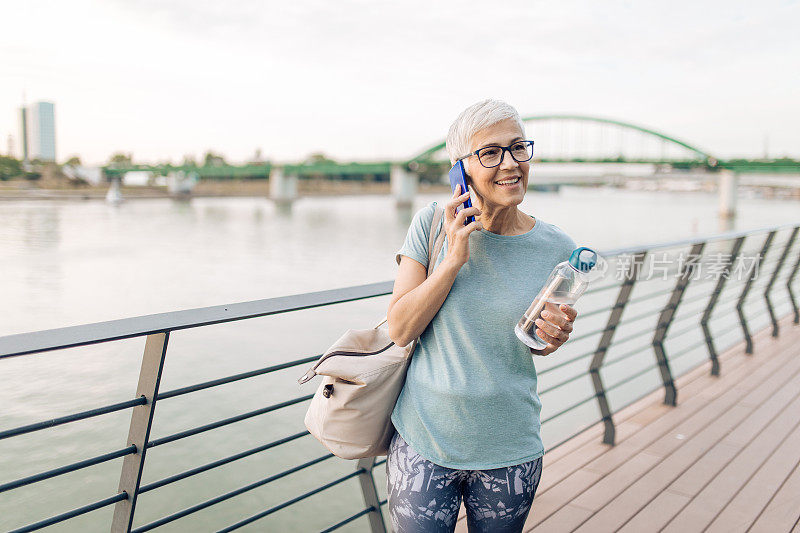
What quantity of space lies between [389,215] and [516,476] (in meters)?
46.7

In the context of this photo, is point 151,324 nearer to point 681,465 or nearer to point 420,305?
point 420,305

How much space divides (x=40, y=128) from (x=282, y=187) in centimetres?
2566

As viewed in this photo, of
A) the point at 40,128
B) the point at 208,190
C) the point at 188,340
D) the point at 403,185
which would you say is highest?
the point at 40,128

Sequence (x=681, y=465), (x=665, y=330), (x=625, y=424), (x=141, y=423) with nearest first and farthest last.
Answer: (x=141, y=423)
(x=681, y=465)
(x=625, y=424)
(x=665, y=330)

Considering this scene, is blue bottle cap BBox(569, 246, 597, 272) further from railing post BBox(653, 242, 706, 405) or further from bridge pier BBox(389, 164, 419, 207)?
bridge pier BBox(389, 164, 419, 207)

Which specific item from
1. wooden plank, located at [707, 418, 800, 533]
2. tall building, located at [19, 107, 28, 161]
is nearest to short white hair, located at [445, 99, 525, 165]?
wooden plank, located at [707, 418, 800, 533]

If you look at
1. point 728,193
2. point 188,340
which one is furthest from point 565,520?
point 728,193

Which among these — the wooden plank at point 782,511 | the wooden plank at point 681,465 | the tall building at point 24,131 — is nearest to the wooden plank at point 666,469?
the wooden plank at point 681,465

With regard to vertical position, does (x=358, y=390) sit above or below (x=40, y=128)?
below

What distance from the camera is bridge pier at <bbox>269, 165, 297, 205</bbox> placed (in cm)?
5860

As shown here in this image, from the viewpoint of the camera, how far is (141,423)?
1.32 metres

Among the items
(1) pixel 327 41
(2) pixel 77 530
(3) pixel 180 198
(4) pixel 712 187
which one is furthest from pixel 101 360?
(4) pixel 712 187

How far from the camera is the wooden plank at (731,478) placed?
2.21 meters

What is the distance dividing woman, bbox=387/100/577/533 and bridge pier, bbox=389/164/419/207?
173 feet
